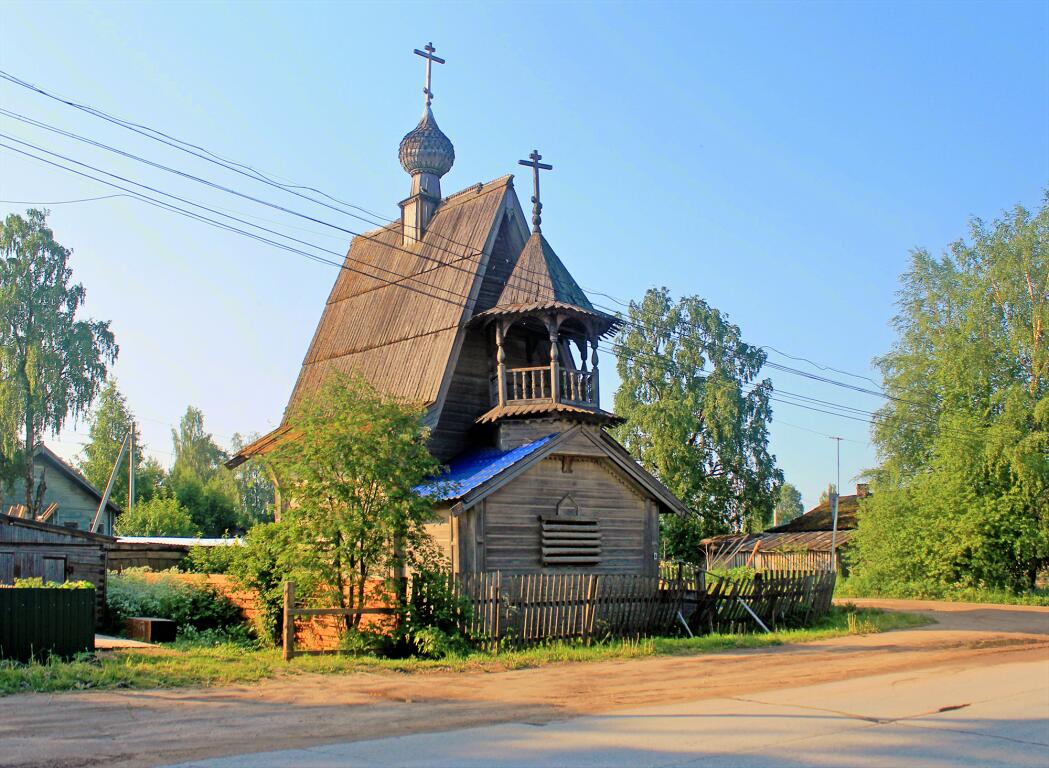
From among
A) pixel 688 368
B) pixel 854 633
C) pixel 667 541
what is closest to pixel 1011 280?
pixel 688 368

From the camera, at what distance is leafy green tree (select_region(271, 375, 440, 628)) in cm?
1642

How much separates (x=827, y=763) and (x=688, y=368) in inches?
1694

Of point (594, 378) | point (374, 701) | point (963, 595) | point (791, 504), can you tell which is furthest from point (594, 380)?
point (791, 504)

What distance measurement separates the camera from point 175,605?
21234 millimetres

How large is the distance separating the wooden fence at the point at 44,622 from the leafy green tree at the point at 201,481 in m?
24.6

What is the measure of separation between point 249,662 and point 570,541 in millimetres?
8936

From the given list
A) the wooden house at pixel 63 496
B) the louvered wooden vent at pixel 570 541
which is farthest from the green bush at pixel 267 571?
the wooden house at pixel 63 496

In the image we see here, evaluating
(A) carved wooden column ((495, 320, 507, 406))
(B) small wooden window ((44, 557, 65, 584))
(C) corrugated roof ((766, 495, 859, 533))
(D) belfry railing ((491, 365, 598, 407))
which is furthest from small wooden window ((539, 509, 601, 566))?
(C) corrugated roof ((766, 495, 859, 533))

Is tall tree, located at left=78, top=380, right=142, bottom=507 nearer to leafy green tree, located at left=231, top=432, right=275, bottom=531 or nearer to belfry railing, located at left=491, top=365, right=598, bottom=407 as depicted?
leafy green tree, located at left=231, top=432, right=275, bottom=531

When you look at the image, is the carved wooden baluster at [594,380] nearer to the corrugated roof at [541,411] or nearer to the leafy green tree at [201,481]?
the corrugated roof at [541,411]

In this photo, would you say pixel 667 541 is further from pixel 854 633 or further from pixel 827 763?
pixel 827 763

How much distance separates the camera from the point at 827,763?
778 cm

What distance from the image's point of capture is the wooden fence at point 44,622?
13961mm

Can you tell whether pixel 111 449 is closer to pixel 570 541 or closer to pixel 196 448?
pixel 196 448
